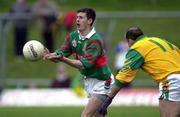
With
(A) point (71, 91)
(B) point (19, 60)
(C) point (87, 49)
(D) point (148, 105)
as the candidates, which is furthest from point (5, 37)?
(C) point (87, 49)

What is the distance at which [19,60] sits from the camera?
74.8 ft

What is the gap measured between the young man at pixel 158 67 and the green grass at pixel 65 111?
5483mm

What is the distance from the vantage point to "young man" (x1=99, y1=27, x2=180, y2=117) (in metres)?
11.8

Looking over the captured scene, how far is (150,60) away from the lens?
1184 centimetres

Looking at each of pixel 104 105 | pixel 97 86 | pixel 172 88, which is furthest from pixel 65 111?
pixel 172 88

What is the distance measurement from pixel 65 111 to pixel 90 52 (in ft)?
21.0

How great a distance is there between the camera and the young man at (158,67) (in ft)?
38.7

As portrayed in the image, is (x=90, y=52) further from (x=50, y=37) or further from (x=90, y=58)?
(x=50, y=37)

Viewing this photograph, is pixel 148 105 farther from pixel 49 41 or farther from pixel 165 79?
pixel 165 79

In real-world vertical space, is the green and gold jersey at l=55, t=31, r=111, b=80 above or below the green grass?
above

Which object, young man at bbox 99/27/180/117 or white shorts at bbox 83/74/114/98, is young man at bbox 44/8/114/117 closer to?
white shorts at bbox 83/74/114/98

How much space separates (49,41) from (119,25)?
205 centimetres

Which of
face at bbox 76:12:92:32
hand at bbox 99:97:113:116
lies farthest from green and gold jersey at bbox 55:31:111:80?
hand at bbox 99:97:113:116

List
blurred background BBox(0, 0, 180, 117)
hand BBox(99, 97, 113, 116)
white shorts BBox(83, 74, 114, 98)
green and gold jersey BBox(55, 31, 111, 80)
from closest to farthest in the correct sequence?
hand BBox(99, 97, 113, 116) < green and gold jersey BBox(55, 31, 111, 80) < white shorts BBox(83, 74, 114, 98) < blurred background BBox(0, 0, 180, 117)
